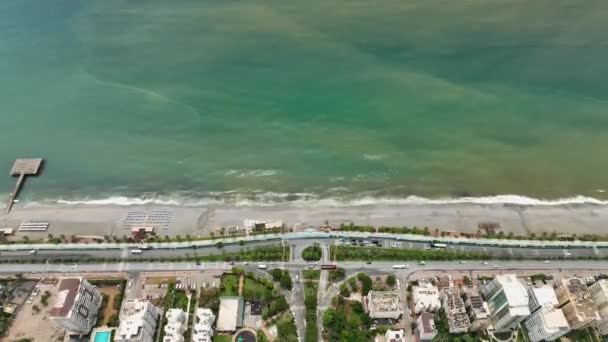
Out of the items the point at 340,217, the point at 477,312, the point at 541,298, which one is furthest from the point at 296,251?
the point at 541,298

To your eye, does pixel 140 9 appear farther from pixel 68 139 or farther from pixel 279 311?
pixel 279 311

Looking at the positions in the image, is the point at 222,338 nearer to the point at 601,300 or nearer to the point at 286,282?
the point at 286,282

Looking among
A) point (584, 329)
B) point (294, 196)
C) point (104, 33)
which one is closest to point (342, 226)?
point (294, 196)

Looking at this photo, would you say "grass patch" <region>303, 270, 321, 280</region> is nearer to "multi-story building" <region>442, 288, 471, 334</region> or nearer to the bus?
the bus

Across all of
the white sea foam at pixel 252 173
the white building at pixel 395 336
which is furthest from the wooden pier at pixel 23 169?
the white building at pixel 395 336

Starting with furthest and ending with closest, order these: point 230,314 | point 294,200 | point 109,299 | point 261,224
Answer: point 294,200 < point 261,224 < point 109,299 < point 230,314

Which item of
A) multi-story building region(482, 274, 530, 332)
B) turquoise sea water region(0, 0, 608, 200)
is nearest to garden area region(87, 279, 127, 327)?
turquoise sea water region(0, 0, 608, 200)
